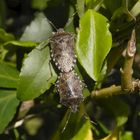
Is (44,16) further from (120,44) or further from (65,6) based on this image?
(120,44)

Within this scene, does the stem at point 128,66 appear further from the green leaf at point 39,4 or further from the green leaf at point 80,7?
the green leaf at point 39,4

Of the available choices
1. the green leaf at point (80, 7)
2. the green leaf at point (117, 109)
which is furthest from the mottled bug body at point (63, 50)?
the green leaf at point (117, 109)

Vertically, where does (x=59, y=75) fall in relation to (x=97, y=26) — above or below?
below

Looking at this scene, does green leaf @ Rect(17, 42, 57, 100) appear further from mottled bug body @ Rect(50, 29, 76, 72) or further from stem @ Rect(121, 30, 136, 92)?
stem @ Rect(121, 30, 136, 92)

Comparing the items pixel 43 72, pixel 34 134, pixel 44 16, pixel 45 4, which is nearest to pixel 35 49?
pixel 43 72

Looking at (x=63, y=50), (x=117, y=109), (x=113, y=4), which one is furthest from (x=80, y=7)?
(x=117, y=109)

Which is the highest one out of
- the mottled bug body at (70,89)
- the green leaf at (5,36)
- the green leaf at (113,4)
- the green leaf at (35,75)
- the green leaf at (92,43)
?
the green leaf at (113,4)

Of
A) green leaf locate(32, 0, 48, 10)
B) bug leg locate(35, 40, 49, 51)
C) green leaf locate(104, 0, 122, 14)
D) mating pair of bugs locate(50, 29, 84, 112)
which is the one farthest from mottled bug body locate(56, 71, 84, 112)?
green leaf locate(32, 0, 48, 10)
